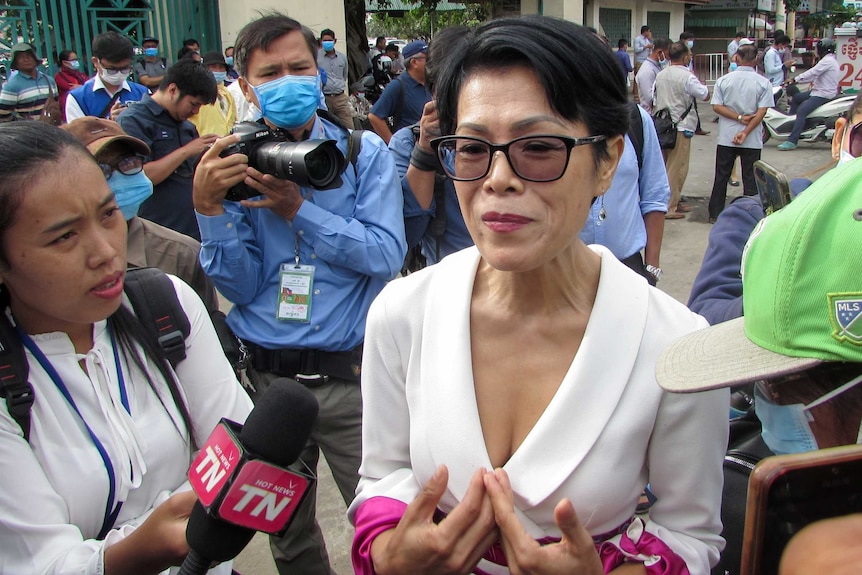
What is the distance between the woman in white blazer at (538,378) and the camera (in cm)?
A: 122

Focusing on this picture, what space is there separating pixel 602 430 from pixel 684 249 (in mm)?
5833

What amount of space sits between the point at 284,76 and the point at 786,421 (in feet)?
6.17

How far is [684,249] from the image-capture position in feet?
21.8

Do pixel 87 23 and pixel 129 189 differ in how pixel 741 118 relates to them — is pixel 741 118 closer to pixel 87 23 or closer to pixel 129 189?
pixel 129 189

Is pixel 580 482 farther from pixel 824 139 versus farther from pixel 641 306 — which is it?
pixel 824 139

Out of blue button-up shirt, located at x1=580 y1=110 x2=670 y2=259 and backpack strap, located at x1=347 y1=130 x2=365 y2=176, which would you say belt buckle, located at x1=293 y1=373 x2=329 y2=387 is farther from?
blue button-up shirt, located at x1=580 y1=110 x2=670 y2=259

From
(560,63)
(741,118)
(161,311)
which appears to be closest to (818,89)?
(741,118)

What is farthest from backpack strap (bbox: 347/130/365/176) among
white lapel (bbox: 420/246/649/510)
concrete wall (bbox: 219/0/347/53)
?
concrete wall (bbox: 219/0/347/53)

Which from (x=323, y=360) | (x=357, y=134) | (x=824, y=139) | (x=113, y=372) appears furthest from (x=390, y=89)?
(x=824, y=139)

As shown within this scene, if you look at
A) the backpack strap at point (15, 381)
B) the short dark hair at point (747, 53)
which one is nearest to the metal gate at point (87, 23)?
the short dark hair at point (747, 53)

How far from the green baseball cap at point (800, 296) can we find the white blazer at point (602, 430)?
146 mm

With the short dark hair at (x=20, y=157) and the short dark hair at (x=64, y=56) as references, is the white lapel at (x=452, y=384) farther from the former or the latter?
the short dark hair at (x=64, y=56)

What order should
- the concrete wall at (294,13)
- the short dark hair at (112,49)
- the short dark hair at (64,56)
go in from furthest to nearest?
the concrete wall at (294,13) → the short dark hair at (64,56) → the short dark hair at (112,49)

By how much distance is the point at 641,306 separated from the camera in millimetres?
1323
